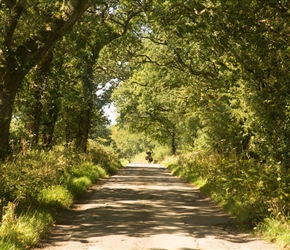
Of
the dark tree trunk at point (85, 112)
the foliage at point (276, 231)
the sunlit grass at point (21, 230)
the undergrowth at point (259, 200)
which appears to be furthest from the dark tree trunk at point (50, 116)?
the foliage at point (276, 231)

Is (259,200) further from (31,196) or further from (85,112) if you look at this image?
(85,112)

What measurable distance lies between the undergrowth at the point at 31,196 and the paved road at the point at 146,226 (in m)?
0.36

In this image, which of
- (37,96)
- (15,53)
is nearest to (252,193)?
(15,53)

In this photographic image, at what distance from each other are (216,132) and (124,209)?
34.6ft

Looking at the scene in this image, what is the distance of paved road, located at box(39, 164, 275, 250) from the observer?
7.72 meters

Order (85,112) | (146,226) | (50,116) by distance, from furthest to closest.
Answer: (85,112)
(50,116)
(146,226)

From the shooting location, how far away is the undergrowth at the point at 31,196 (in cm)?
725

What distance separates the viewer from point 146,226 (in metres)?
9.27

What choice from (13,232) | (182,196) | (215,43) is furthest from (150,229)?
(215,43)

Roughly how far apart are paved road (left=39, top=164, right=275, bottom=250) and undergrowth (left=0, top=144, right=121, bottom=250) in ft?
1.20

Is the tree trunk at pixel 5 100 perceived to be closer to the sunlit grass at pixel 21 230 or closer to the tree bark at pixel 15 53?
the tree bark at pixel 15 53

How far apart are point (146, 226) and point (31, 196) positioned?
3.01 metres

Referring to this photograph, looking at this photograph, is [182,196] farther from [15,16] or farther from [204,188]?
[15,16]

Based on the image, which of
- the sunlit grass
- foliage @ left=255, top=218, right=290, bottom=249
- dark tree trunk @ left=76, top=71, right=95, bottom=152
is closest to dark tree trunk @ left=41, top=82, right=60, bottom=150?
dark tree trunk @ left=76, top=71, right=95, bottom=152
